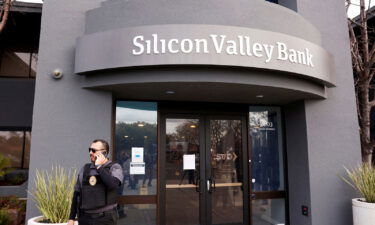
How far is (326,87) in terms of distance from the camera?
267 inches

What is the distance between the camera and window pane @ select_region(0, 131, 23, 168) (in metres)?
11.2

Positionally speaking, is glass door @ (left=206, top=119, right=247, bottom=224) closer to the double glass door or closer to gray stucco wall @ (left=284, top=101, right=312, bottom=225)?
the double glass door

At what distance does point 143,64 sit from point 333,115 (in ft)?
15.7

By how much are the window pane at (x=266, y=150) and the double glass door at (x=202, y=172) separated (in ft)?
1.18

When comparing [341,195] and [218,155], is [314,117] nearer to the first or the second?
[341,195]

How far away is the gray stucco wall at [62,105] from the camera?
5309 mm

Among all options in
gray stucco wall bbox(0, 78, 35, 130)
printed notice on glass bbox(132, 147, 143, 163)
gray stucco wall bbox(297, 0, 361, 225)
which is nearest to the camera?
gray stucco wall bbox(297, 0, 361, 225)

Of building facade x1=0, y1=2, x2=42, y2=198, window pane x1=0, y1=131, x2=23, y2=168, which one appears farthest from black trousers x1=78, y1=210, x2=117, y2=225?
window pane x1=0, y1=131, x2=23, y2=168

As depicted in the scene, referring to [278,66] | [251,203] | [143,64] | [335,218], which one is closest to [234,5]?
[278,66]

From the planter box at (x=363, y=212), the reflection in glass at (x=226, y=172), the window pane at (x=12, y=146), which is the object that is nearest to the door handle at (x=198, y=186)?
the reflection in glass at (x=226, y=172)

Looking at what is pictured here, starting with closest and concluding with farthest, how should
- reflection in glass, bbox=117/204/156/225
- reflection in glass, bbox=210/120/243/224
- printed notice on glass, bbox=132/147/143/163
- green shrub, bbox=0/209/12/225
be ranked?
1. green shrub, bbox=0/209/12/225
2. reflection in glass, bbox=117/204/156/225
3. printed notice on glass, bbox=132/147/143/163
4. reflection in glass, bbox=210/120/243/224

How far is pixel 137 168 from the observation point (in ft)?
21.4

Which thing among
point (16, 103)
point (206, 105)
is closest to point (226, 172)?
point (206, 105)

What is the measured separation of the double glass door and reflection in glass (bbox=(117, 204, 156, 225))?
256 millimetres
